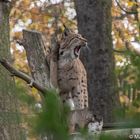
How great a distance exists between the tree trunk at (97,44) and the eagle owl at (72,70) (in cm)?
302

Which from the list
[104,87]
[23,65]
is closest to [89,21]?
[104,87]

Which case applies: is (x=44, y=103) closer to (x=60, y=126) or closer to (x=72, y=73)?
(x=60, y=126)

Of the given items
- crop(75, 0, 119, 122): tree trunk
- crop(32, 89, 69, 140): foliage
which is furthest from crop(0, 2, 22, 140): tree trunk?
crop(32, 89, 69, 140): foliage

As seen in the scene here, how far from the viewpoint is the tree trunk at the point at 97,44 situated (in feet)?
24.6

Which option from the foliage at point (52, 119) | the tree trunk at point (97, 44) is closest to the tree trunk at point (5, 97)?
the tree trunk at point (97, 44)

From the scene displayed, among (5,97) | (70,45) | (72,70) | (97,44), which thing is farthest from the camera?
(97,44)

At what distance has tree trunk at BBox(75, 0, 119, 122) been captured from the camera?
750cm

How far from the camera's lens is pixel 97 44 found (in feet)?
25.3

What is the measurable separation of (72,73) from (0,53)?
2.85ft

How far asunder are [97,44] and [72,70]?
344 cm

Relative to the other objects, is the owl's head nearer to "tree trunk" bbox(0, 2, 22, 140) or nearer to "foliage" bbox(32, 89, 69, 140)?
"tree trunk" bbox(0, 2, 22, 140)

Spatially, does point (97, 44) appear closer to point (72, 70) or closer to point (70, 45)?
point (72, 70)

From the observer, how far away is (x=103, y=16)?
7.85m

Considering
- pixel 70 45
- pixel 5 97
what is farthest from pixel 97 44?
pixel 70 45
